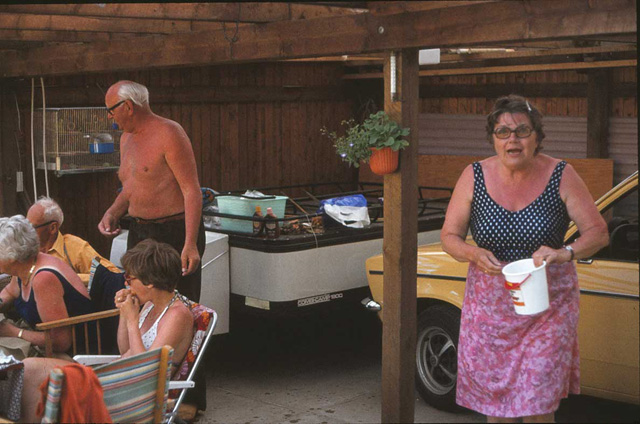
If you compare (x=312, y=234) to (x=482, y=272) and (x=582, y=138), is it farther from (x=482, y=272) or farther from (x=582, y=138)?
(x=582, y=138)

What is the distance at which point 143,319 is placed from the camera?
4.43 m

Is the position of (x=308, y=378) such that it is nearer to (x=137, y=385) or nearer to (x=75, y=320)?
(x=75, y=320)

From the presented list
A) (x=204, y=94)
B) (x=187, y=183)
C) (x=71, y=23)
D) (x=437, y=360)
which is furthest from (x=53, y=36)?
(x=437, y=360)

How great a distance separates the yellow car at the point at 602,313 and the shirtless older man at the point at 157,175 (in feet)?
4.38

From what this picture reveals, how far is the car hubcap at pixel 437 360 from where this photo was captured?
6004 mm

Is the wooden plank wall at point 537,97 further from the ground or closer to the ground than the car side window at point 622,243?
further from the ground

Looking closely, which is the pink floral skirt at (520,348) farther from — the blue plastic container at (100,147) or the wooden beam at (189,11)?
the blue plastic container at (100,147)

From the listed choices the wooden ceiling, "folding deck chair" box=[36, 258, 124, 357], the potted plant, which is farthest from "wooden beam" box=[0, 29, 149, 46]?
the potted plant

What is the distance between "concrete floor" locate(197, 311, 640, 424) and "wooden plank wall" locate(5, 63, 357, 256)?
2.46 m

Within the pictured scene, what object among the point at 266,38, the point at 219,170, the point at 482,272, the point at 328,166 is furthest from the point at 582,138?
the point at 482,272

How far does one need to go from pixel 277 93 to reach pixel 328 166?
1.41m

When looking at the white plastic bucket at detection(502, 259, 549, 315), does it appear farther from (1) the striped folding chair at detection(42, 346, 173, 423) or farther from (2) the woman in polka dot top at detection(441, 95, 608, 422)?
(1) the striped folding chair at detection(42, 346, 173, 423)

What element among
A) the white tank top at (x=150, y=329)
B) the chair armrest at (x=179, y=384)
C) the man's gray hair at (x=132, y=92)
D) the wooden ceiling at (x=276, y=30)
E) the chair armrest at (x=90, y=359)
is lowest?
the chair armrest at (x=179, y=384)

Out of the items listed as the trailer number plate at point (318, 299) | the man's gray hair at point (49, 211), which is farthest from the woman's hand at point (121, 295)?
the trailer number plate at point (318, 299)
